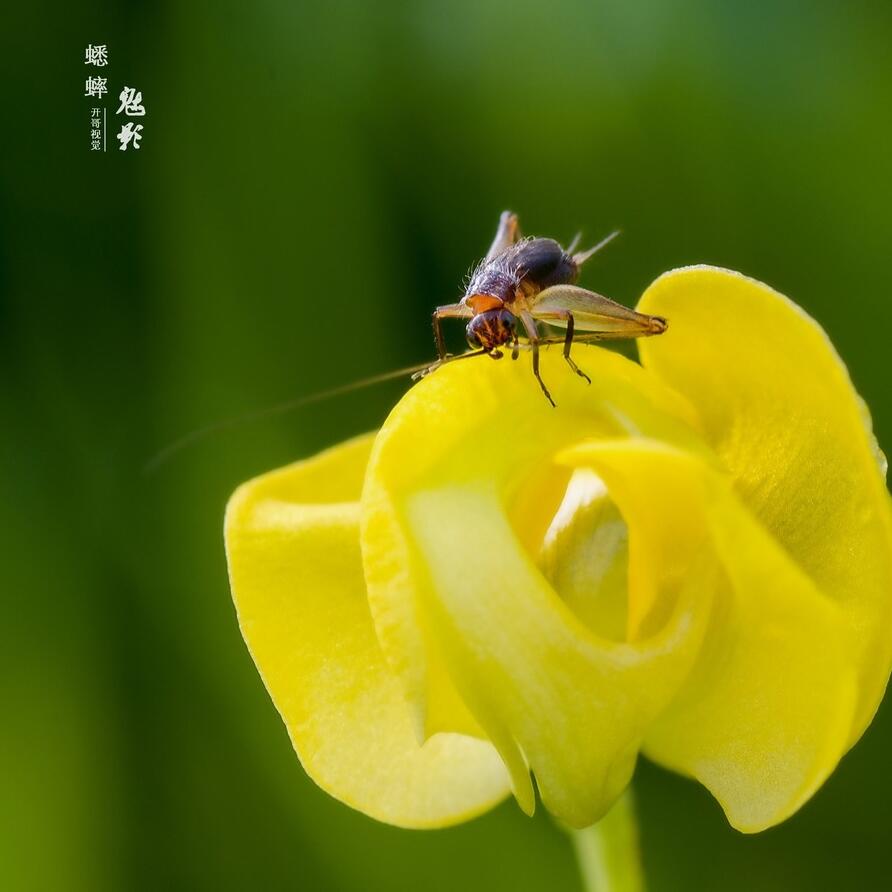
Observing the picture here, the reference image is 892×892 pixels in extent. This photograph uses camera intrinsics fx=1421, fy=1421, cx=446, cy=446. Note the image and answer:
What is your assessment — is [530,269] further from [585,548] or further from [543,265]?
[585,548]

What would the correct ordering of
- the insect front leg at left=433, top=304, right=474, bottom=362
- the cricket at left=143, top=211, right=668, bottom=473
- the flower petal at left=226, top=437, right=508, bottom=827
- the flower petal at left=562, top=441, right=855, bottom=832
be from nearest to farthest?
the flower petal at left=562, top=441, right=855, bottom=832, the flower petal at left=226, top=437, right=508, bottom=827, the cricket at left=143, top=211, right=668, bottom=473, the insect front leg at left=433, top=304, right=474, bottom=362

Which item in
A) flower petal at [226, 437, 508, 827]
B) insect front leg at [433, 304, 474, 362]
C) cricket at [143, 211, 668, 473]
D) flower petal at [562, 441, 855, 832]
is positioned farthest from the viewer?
insect front leg at [433, 304, 474, 362]

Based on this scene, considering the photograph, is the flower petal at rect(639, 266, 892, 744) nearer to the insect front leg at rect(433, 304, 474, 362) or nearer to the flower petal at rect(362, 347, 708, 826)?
the flower petal at rect(362, 347, 708, 826)

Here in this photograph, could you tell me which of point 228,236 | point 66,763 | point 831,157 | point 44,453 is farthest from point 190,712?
point 831,157

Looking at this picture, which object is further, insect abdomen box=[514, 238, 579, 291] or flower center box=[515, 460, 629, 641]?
insect abdomen box=[514, 238, 579, 291]

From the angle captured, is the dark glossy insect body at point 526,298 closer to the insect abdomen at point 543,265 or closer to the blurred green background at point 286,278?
the insect abdomen at point 543,265

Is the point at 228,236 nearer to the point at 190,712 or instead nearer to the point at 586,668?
the point at 190,712

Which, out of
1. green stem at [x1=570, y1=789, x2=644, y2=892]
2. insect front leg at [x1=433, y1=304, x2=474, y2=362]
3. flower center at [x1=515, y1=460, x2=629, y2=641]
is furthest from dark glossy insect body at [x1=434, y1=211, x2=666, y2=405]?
green stem at [x1=570, y1=789, x2=644, y2=892]

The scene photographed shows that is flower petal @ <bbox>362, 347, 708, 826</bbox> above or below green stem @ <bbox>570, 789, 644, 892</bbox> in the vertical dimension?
above
